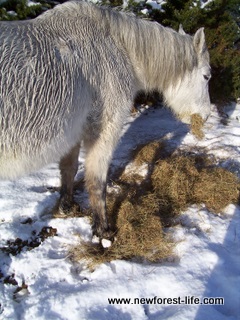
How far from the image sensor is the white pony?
2020 millimetres

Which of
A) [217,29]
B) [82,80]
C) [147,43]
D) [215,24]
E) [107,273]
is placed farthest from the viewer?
[215,24]

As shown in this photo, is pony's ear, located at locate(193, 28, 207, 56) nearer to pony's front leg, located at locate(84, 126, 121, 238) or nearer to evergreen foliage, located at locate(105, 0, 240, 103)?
pony's front leg, located at locate(84, 126, 121, 238)

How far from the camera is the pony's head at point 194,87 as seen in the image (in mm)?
3350

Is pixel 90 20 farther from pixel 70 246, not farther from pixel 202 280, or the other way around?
pixel 202 280

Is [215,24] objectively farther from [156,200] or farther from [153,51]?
[156,200]

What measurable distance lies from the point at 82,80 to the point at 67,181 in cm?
159

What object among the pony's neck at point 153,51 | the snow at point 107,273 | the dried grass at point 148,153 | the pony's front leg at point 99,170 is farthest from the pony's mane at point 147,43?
the snow at point 107,273

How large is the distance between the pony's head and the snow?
4.43 ft

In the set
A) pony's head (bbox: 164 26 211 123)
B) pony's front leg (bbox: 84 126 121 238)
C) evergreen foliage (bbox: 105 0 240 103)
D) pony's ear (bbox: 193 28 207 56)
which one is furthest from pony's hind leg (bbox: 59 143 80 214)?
evergreen foliage (bbox: 105 0 240 103)

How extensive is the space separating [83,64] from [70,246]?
6.01 ft

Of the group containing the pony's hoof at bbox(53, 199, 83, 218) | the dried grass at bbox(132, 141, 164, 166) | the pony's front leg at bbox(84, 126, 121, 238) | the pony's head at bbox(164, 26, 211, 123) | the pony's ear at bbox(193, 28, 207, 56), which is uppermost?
the pony's ear at bbox(193, 28, 207, 56)

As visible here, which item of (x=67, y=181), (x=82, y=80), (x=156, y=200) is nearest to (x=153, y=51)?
(x=82, y=80)

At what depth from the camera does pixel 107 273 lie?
2582 millimetres

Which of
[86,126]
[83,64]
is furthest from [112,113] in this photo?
[83,64]
